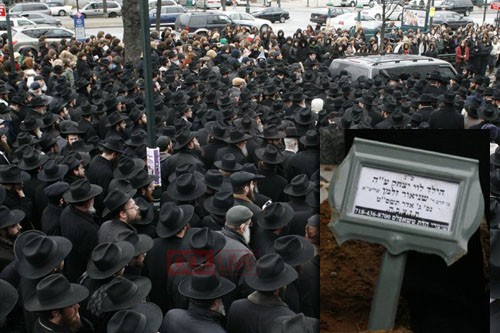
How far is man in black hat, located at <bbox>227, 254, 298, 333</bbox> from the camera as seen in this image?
4.05 metres

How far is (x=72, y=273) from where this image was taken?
226 inches

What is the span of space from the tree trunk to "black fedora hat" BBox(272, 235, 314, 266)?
14364 millimetres

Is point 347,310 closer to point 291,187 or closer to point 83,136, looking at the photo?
point 291,187

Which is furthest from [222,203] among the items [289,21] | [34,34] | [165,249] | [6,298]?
[289,21]

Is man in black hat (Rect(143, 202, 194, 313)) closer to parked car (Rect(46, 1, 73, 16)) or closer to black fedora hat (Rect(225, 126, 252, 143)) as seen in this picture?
black fedora hat (Rect(225, 126, 252, 143))

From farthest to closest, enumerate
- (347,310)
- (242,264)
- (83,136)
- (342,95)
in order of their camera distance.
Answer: (342,95) < (83,136) < (242,264) < (347,310)

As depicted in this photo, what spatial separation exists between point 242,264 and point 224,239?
10.0 inches

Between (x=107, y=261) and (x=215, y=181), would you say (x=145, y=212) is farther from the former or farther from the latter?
(x=107, y=261)

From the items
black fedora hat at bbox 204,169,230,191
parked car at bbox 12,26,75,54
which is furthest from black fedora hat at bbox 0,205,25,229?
parked car at bbox 12,26,75,54

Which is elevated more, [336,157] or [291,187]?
[336,157]

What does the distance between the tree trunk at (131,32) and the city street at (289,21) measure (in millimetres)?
15052

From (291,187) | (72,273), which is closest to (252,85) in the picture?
(291,187)

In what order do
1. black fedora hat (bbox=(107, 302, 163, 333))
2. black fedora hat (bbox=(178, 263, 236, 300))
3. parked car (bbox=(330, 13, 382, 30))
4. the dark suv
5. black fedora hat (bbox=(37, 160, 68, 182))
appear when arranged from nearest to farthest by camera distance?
1. black fedora hat (bbox=(107, 302, 163, 333))
2. black fedora hat (bbox=(178, 263, 236, 300))
3. black fedora hat (bbox=(37, 160, 68, 182))
4. the dark suv
5. parked car (bbox=(330, 13, 382, 30))

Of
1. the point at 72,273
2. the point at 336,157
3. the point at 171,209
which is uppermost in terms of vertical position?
the point at 336,157
